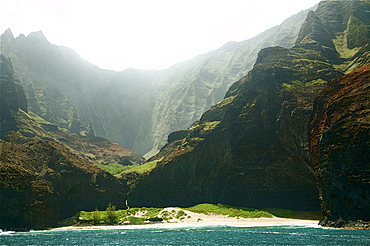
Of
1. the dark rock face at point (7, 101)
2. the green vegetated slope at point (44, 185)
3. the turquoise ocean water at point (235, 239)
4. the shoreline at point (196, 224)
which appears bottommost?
the shoreline at point (196, 224)

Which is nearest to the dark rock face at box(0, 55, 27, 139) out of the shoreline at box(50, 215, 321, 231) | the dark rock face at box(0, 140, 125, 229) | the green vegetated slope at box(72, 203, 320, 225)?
the dark rock face at box(0, 140, 125, 229)

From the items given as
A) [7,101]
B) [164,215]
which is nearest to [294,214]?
[164,215]

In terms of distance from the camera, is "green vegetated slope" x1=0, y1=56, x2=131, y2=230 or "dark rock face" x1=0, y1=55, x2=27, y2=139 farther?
"dark rock face" x1=0, y1=55, x2=27, y2=139

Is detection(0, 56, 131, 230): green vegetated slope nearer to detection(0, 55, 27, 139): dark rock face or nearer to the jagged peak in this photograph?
detection(0, 55, 27, 139): dark rock face

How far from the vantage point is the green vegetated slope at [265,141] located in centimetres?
8212

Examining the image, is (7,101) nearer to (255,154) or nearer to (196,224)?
(196,224)

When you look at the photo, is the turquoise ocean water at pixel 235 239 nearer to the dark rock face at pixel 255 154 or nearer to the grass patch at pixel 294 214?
the grass patch at pixel 294 214

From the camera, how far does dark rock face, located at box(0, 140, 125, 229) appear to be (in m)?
70.0

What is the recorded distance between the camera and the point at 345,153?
48.4m

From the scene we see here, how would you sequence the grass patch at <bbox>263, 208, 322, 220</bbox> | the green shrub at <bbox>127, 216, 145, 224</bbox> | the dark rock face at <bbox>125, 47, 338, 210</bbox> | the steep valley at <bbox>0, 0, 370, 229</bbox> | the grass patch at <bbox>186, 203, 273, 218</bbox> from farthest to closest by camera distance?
the green shrub at <bbox>127, 216, 145, 224</bbox>
the grass patch at <bbox>186, 203, 273, 218</bbox>
the dark rock face at <bbox>125, 47, 338, 210</bbox>
the grass patch at <bbox>263, 208, 322, 220</bbox>
the steep valley at <bbox>0, 0, 370, 229</bbox>

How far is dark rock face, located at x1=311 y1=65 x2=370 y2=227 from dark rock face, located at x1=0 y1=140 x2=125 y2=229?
63198mm

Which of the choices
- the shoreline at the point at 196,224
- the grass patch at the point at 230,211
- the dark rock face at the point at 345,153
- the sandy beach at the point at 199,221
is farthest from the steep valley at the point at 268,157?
the sandy beach at the point at 199,221

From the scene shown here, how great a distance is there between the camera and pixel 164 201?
10938 centimetres

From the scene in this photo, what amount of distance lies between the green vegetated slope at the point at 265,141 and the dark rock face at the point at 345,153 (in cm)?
2048
